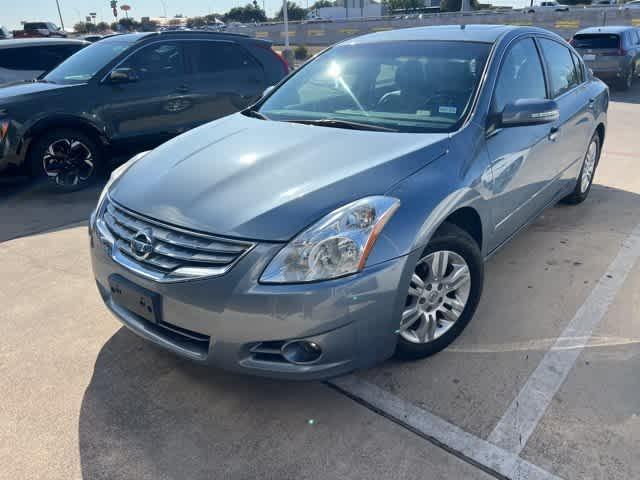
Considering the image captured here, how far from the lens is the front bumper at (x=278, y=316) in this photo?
2.10 metres

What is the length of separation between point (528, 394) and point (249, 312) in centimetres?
140

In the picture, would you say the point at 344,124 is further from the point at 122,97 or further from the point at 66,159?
the point at 66,159

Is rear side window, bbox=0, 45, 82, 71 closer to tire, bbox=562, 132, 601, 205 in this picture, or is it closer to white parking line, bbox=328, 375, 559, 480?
tire, bbox=562, 132, 601, 205

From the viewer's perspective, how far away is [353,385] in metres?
2.61

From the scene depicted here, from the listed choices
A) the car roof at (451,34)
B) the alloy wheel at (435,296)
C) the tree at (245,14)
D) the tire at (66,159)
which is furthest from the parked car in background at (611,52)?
the tree at (245,14)

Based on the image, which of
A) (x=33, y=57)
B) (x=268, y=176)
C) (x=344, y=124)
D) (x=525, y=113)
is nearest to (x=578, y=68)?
(x=525, y=113)

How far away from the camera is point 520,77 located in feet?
11.4

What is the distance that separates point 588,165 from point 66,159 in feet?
17.6

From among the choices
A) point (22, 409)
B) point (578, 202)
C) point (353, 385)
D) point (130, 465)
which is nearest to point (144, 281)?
point (130, 465)

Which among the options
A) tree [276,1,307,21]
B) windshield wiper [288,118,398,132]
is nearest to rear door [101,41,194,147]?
windshield wiper [288,118,398,132]

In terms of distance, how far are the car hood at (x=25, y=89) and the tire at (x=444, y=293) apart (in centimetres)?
486

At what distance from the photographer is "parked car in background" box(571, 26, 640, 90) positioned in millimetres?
12492

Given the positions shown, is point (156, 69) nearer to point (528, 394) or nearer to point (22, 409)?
point (22, 409)

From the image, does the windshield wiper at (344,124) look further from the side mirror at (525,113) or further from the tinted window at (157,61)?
the tinted window at (157,61)
